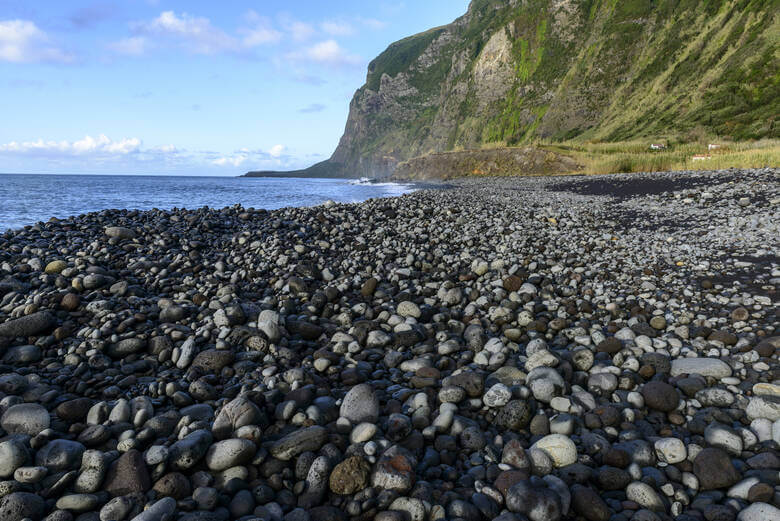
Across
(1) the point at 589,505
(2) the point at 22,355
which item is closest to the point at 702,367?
(1) the point at 589,505

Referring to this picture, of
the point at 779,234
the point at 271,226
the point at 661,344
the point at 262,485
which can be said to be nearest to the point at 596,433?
the point at 661,344

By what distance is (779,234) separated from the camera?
24.6 ft

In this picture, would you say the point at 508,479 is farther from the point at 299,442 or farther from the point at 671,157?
the point at 671,157

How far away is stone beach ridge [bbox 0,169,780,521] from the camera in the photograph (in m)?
2.44

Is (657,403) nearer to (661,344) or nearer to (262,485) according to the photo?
(661,344)

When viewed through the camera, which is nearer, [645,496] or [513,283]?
[645,496]

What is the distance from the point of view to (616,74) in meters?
62.6

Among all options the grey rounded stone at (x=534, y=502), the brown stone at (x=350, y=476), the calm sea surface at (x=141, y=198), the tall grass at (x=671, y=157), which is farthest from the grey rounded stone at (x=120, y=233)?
the tall grass at (x=671, y=157)

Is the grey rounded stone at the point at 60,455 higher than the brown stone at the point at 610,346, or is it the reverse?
the grey rounded stone at the point at 60,455

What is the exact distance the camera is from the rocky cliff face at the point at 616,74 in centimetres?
4216

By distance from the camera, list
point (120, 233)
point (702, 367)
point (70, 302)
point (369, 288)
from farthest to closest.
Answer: point (120, 233), point (369, 288), point (70, 302), point (702, 367)

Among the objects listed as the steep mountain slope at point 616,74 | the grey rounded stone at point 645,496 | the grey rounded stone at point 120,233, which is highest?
the steep mountain slope at point 616,74

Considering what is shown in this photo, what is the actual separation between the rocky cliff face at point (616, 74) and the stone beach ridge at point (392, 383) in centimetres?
4303

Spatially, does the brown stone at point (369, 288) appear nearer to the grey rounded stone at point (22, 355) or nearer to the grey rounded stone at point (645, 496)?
the grey rounded stone at point (22, 355)
